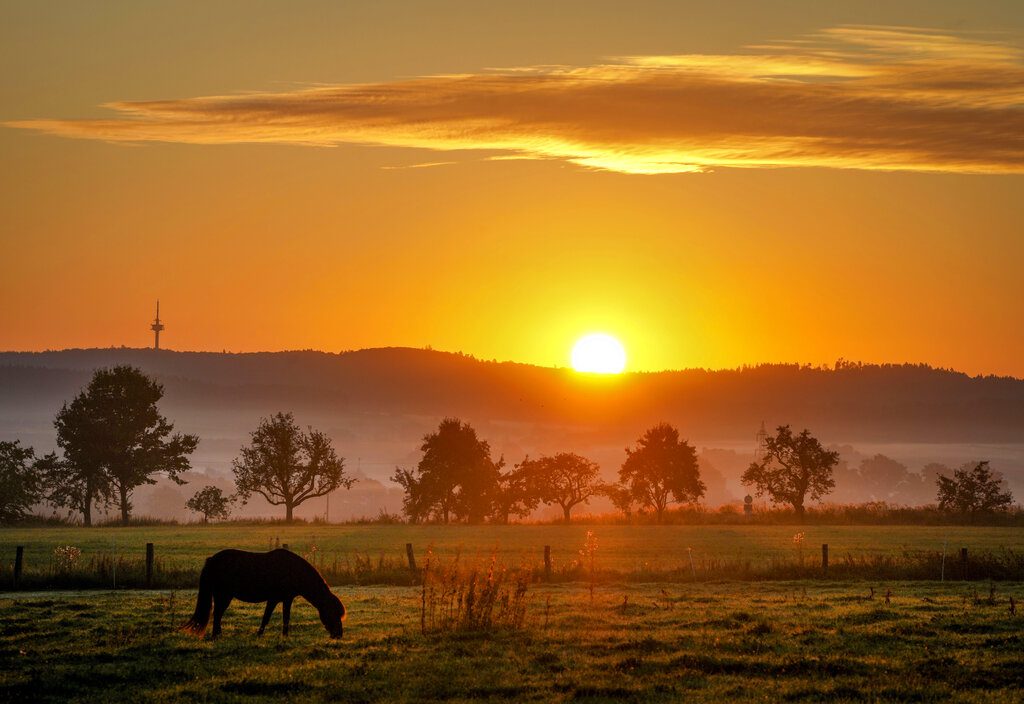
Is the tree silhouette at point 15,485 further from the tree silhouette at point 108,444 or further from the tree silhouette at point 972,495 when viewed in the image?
the tree silhouette at point 972,495

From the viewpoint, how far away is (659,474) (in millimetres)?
125125

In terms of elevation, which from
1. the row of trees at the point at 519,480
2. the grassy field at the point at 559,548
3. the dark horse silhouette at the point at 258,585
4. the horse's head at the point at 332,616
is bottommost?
the grassy field at the point at 559,548

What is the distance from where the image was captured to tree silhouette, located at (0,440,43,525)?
343ft

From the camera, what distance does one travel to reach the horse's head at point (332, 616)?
27875 mm

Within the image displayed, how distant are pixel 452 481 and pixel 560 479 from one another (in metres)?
13.6

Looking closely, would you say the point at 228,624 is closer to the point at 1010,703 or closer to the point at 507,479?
the point at 1010,703

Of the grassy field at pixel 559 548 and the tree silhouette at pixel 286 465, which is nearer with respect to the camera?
the grassy field at pixel 559 548

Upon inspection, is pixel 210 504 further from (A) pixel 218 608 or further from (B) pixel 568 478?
(A) pixel 218 608

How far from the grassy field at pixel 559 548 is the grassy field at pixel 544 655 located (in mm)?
8611

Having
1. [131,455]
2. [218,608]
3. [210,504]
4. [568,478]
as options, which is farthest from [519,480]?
[218,608]

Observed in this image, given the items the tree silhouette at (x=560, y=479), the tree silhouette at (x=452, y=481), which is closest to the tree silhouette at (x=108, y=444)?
the tree silhouette at (x=452, y=481)

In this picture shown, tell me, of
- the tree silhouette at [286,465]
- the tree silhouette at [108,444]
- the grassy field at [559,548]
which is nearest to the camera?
the grassy field at [559,548]

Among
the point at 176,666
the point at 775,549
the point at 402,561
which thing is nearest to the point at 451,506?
the point at 775,549

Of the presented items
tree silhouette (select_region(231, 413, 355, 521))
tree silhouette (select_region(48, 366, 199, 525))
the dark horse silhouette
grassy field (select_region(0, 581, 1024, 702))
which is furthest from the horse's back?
tree silhouette (select_region(48, 366, 199, 525))
